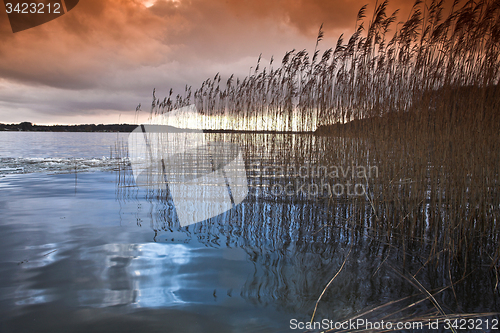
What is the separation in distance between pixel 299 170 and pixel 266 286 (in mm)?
2701

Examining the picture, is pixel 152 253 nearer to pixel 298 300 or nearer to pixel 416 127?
pixel 298 300

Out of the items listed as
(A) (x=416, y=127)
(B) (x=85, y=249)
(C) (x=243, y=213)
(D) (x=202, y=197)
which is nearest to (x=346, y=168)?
(A) (x=416, y=127)

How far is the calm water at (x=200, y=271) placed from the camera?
1724 mm

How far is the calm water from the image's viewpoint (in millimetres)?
1724

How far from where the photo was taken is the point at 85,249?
8.56 feet

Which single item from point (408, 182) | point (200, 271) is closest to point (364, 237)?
point (408, 182)

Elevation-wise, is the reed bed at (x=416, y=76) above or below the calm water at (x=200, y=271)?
above

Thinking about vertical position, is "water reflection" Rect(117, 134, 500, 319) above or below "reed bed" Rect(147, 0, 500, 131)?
below

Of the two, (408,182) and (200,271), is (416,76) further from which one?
(200,271)

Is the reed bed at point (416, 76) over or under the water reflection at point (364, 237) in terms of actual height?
over

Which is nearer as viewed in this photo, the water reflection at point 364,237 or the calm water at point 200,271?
the calm water at point 200,271

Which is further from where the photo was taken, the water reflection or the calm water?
the water reflection

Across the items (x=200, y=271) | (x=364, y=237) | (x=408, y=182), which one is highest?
(x=408, y=182)

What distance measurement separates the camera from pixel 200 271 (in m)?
2.27
